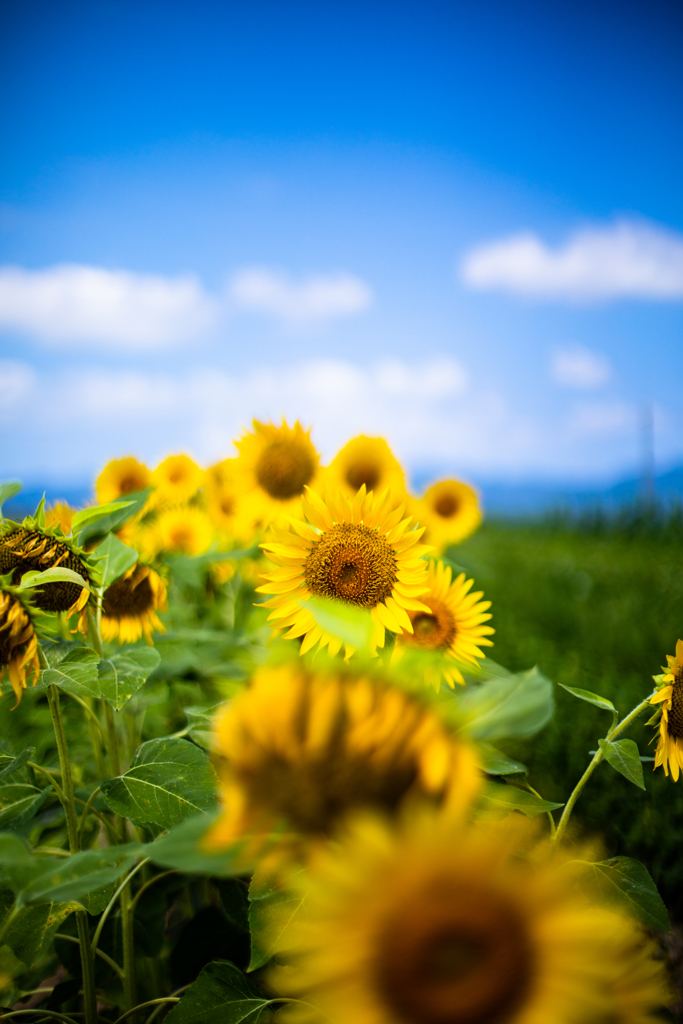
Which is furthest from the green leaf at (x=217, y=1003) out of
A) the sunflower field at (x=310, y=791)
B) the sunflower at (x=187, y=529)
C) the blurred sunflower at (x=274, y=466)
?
the sunflower at (x=187, y=529)

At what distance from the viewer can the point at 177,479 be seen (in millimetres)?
1487

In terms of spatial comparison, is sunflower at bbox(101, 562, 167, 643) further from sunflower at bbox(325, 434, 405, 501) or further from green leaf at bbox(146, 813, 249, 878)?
green leaf at bbox(146, 813, 249, 878)

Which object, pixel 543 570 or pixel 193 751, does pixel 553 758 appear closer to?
pixel 193 751

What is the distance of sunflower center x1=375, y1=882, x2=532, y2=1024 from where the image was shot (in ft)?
0.64

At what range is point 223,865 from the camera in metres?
0.22

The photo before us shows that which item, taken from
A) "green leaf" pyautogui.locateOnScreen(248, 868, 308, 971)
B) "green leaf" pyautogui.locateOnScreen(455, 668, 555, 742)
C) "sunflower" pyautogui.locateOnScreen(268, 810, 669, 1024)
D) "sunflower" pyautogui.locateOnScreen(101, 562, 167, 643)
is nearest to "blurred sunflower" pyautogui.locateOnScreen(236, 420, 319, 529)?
"sunflower" pyautogui.locateOnScreen(101, 562, 167, 643)

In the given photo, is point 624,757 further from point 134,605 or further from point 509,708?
point 134,605

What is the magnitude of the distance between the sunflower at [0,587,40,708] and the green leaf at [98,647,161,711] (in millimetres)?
58

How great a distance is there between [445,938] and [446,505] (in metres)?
1.74

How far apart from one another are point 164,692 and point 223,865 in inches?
36.2

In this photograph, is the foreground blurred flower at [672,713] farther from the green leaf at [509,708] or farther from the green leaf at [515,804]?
the green leaf at [509,708]

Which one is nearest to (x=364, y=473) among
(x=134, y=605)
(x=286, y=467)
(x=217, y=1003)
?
(x=286, y=467)

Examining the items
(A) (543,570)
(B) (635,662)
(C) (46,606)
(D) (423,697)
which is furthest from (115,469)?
(A) (543,570)

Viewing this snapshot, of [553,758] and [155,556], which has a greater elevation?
[155,556]
